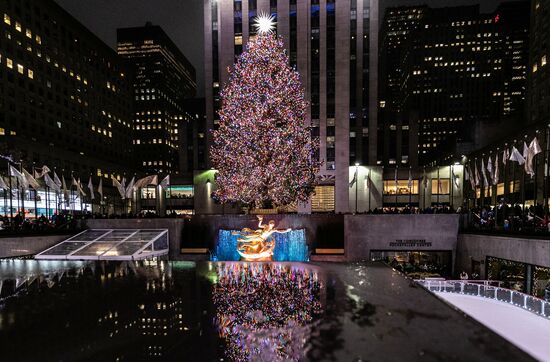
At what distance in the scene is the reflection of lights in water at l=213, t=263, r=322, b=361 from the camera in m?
2.92

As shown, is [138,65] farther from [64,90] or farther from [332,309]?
[332,309]

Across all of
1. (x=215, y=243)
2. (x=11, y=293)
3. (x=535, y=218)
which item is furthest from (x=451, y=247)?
(x=11, y=293)

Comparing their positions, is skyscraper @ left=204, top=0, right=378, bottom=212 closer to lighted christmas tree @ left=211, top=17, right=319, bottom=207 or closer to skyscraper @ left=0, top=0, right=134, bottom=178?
lighted christmas tree @ left=211, top=17, right=319, bottom=207

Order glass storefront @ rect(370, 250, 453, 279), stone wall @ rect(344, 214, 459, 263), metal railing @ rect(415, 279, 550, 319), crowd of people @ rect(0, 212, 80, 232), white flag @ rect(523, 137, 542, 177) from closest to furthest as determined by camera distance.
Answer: metal railing @ rect(415, 279, 550, 319) → white flag @ rect(523, 137, 542, 177) → crowd of people @ rect(0, 212, 80, 232) → stone wall @ rect(344, 214, 459, 263) → glass storefront @ rect(370, 250, 453, 279)

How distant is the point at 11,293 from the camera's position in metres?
5.16

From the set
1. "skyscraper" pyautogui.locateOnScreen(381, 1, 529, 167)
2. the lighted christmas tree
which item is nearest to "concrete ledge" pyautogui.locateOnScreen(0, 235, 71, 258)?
the lighted christmas tree

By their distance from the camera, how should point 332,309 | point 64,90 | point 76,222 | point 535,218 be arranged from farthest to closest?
point 64,90 < point 76,222 < point 535,218 < point 332,309

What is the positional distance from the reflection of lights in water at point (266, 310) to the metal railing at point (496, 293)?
6.55 m

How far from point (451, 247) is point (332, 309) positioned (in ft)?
71.6

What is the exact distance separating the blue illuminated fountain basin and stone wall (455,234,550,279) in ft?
35.0

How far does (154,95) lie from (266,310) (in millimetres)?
162220

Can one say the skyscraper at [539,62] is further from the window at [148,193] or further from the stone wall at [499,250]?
the window at [148,193]

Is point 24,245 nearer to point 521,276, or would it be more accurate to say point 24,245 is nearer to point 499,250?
point 499,250

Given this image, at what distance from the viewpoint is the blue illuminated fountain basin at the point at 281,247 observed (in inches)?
829
